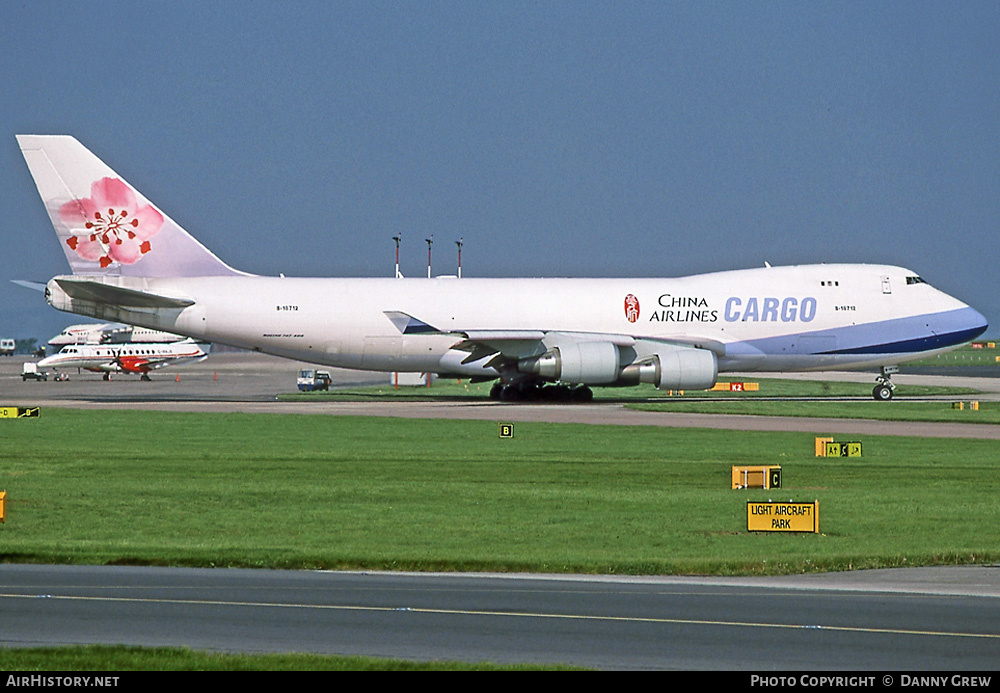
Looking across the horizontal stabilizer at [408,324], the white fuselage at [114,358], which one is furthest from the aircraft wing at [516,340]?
the white fuselage at [114,358]

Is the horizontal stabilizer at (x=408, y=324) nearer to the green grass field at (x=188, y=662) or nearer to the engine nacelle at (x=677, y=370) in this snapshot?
the engine nacelle at (x=677, y=370)

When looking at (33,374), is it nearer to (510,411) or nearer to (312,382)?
(312,382)

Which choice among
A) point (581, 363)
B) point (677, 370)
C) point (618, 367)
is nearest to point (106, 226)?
point (581, 363)

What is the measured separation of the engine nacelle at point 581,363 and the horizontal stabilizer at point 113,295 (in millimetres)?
14269

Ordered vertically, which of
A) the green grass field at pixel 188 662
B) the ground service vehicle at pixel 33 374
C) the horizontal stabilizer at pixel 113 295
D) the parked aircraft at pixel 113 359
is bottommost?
the green grass field at pixel 188 662

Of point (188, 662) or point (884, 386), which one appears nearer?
point (188, 662)

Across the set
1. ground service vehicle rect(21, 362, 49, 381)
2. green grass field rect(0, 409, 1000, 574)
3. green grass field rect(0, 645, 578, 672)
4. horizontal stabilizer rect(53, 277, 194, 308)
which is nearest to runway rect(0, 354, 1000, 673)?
green grass field rect(0, 645, 578, 672)

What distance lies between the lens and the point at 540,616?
13047 mm

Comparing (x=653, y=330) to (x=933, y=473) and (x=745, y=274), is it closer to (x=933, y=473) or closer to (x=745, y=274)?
(x=745, y=274)

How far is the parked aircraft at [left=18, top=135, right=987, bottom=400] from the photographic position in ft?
171

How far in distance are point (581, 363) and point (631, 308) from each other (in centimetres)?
463

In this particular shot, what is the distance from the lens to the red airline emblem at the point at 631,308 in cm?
5472

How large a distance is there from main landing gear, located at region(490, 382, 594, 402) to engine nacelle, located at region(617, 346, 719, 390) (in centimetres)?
399


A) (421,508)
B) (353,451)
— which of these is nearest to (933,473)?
(421,508)
